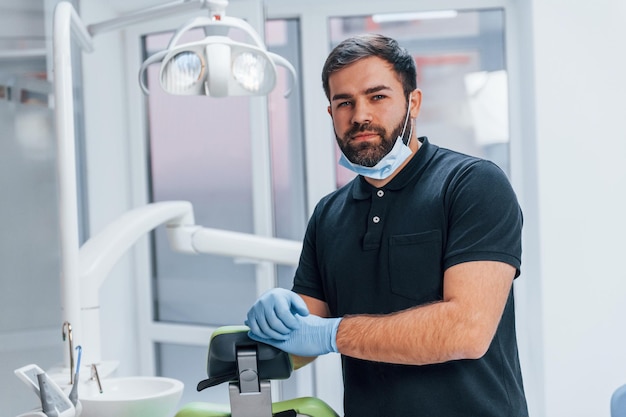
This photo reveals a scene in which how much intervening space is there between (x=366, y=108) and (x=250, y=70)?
1.77 ft

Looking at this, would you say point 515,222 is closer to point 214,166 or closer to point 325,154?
point 325,154

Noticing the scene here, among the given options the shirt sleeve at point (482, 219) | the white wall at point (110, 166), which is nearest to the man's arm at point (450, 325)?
the shirt sleeve at point (482, 219)

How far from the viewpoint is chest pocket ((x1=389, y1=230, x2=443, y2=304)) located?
1433mm

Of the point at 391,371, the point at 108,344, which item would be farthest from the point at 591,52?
the point at 108,344

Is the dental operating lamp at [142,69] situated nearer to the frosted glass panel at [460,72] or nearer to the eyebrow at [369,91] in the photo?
the eyebrow at [369,91]

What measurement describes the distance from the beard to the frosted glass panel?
159 centimetres

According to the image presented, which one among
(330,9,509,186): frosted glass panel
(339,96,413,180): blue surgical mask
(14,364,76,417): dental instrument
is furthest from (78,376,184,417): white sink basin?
(330,9,509,186): frosted glass panel

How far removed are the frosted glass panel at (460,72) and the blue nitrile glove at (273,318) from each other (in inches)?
72.7

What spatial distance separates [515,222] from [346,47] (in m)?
0.50

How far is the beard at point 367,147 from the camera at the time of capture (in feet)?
4.98

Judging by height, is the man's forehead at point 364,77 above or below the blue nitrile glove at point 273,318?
above

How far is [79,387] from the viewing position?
5.99 ft

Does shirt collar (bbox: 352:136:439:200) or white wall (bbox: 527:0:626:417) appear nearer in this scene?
shirt collar (bbox: 352:136:439:200)

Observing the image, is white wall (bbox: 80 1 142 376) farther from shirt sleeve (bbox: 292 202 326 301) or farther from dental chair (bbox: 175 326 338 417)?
dental chair (bbox: 175 326 338 417)
